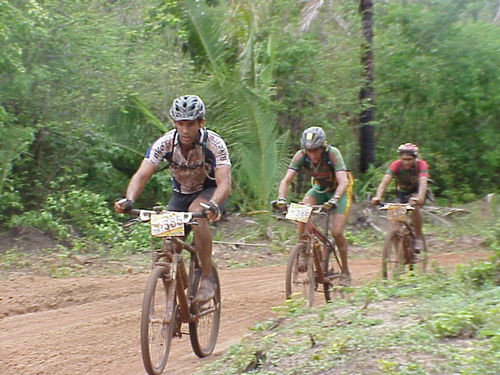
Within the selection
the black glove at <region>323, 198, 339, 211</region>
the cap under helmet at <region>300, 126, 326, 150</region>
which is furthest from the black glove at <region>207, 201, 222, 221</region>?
the cap under helmet at <region>300, 126, 326, 150</region>

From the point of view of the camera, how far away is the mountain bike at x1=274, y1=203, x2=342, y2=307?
26.9ft

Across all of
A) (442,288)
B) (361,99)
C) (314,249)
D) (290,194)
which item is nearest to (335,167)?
(314,249)

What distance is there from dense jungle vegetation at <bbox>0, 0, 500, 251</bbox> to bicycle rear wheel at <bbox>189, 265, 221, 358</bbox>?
6.62 metres

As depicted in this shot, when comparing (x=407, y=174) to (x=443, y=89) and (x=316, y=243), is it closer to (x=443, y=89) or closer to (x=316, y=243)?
(x=316, y=243)

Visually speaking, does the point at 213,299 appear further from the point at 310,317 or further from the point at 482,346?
the point at 482,346

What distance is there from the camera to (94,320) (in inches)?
320

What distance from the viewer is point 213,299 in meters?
6.94

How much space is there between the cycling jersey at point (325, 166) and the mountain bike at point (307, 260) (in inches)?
23.9

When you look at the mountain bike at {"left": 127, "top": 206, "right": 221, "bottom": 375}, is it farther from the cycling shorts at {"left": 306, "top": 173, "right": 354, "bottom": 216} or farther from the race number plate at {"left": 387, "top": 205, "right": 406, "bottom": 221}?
the race number plate at {"left": 387, "top": 205, "right": 406, "bottom": 221}

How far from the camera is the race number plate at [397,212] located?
967cm

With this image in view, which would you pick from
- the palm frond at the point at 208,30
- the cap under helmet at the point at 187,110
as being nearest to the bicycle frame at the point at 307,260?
the cap under helmet at the point at 187,110

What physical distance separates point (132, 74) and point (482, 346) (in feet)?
37.2

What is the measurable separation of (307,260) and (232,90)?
715 centimetres

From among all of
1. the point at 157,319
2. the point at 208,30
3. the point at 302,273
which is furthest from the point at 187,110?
the point at 208,30
